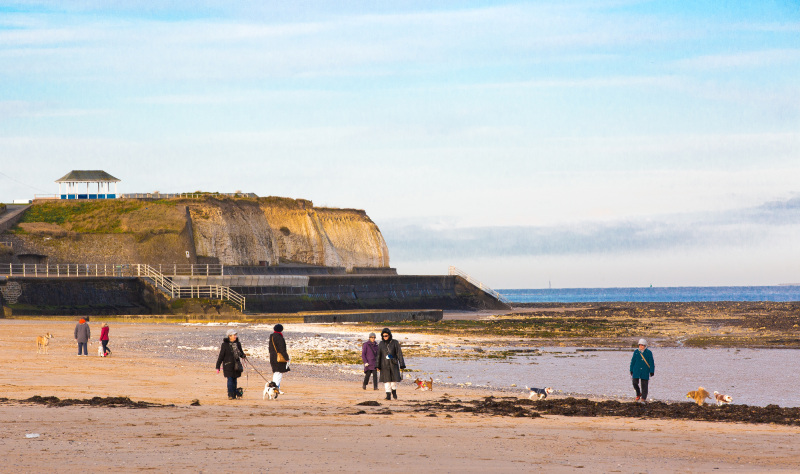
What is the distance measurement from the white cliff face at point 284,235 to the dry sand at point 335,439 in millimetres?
55173

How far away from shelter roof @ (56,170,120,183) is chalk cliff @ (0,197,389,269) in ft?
14.6

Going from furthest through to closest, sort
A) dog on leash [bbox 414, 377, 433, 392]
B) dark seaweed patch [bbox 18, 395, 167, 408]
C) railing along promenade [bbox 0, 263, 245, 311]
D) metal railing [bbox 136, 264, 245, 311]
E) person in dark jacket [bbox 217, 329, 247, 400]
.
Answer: railing along promenade [bbox 0, 263, 245, 311], metal railing [bbox 136, 264, 245, 311], dog on leash [bbox 414, 377, 433, 392], person in dark jacket [bbox 217, 329, 247, 400], dark seaweed patch [bbox 18, 395, 167, 408]

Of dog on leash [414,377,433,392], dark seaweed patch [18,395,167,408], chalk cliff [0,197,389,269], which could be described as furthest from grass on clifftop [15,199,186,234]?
dark seaweed patch [18,395,167,408]

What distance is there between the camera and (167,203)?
69312 millimetres

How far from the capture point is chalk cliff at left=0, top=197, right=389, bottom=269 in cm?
6266

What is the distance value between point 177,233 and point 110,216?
604 centimetres

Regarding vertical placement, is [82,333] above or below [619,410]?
above

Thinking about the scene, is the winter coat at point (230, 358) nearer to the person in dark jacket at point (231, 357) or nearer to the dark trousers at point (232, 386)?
the person in dark jacket at point (231, 357)

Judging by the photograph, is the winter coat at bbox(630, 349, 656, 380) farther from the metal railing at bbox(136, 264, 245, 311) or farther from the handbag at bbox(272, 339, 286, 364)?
the metal railing at bbox(136, 264, 245, 311)

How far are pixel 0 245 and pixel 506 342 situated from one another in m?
38.7

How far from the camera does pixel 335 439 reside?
11156mm

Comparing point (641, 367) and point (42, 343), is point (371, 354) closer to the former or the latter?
point (641, 367)

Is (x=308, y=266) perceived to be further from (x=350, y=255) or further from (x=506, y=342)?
(x=506, y=342)

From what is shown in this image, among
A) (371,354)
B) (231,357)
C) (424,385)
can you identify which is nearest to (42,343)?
(231,357)
